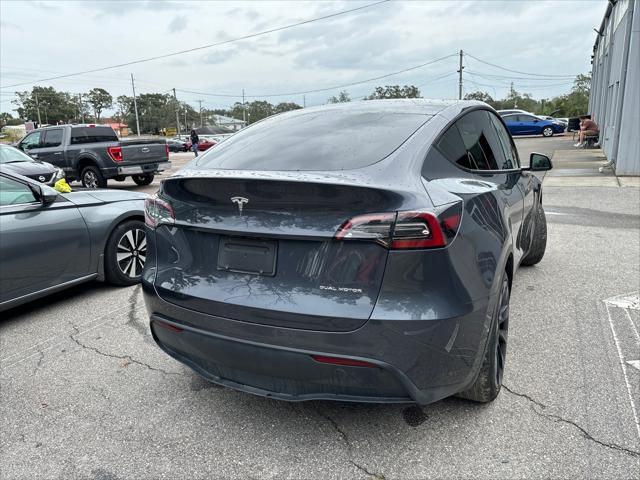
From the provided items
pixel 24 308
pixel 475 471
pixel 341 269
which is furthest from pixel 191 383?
pixel 24 308

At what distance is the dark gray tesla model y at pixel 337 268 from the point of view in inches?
80.6

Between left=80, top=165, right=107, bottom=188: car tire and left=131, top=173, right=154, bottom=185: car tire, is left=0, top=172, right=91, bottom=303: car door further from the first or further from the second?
left=131, top=173, right=154, bottom=185: car tire

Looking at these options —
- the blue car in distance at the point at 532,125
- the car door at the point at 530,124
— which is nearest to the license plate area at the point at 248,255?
the blue car in distance at the point at 532,125

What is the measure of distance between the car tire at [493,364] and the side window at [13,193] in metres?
3.80

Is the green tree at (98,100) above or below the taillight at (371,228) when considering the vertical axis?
above

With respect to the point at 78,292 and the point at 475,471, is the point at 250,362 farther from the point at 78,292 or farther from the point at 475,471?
the point at 78,292

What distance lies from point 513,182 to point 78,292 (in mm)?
4144

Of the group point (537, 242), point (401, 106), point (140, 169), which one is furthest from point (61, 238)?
point (140, 169)

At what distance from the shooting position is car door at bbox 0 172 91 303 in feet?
12.9

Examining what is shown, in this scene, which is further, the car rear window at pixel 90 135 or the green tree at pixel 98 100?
the green tree at pixel 98 100

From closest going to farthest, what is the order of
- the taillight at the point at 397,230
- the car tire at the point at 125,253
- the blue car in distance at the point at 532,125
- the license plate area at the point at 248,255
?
the taillight at the point at 397,230
the license plate area at the point at 248,255
the car tire at the point at 125,253
the blue car in distance at the point at 532,125

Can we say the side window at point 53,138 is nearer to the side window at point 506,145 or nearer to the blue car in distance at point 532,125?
the side window at point 506,145

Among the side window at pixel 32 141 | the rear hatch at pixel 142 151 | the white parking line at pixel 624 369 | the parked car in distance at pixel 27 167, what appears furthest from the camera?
the side window at pixel 32 141

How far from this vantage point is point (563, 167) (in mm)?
14883
